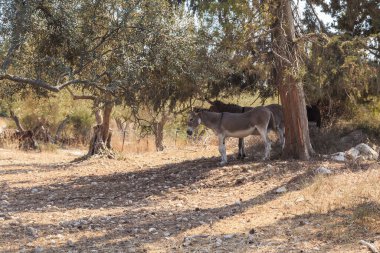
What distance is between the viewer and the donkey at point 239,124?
14992mm

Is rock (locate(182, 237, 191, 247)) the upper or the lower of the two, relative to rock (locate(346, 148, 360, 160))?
lower

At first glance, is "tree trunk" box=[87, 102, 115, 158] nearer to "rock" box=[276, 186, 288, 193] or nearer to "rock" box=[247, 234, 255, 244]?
"rock" box=[276, 186, 288, 193]

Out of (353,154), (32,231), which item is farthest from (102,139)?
(32,231)

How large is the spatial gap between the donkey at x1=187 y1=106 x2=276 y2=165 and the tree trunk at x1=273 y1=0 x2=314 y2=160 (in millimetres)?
616

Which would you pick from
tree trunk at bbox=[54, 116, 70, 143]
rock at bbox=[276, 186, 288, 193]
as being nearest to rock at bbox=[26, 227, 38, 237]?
rock at bbox=[276, 186, 288, 193]

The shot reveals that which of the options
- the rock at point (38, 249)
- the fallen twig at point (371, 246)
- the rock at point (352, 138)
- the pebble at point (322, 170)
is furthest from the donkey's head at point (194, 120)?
the fallen twig at point (371, 246)

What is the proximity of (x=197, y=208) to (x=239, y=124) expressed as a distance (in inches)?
202

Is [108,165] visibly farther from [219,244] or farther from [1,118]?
[1,118]

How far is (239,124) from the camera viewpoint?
15.1 m

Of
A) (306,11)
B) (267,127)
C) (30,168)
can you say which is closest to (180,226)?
(267,127)

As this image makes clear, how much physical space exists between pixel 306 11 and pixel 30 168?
11040 mm

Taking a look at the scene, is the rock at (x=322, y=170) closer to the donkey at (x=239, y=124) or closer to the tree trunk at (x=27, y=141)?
the donkey at (x=239, y=124)

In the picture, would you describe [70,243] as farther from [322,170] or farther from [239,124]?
[239,124]

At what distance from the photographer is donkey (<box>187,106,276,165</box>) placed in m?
15.0
